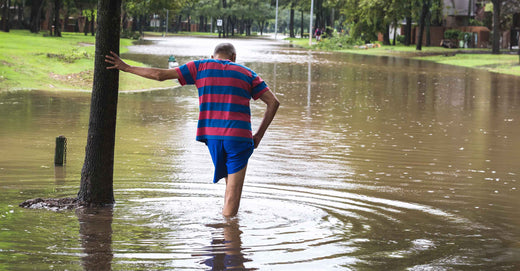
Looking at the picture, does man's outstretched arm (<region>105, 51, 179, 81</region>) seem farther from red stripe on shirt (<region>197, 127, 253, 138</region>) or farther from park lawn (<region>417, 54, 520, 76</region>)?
park lawn (<region>417, 54, 520, 76</region>)

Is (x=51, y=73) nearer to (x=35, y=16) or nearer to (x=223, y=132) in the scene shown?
(x=223, y=132)

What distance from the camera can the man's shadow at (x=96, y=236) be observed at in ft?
19.7

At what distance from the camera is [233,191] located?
7266 millimetres

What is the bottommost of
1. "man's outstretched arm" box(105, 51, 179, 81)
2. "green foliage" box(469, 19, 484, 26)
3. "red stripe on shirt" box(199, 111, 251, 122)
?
"red stripe on shirt" box(199, 111, 251, 122)

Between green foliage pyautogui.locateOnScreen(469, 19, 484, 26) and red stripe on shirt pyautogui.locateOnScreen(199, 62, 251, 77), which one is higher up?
green foliage pyautogui.locateOnScreen(469, 19, 484, 26)

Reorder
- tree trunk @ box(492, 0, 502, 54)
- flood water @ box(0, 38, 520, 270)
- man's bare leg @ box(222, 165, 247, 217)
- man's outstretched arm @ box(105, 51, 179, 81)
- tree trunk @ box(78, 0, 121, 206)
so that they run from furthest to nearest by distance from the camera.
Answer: tree trunk @ box(492, 0, 502, 54), tree trunk @ box(78, 0, 121, 206), man's bare leg @ box(222, 165, 247, 217), man's outstretched arm @ box(105, 51, 179, 81), flood water @ box(0, 38, 520, 270)

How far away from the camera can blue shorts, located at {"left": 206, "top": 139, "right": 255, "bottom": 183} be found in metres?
6.96

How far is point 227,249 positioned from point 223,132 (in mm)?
1017

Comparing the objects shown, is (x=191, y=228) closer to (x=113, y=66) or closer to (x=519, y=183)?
(x=113, y=66)

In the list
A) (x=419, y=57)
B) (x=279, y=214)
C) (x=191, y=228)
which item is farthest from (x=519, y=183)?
(x=419, y=57)

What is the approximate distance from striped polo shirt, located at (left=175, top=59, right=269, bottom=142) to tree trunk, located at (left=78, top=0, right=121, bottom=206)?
46.0 inches

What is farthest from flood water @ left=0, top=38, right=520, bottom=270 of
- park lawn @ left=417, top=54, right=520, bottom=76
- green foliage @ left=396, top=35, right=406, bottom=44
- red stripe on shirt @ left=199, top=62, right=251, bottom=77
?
green foliage @ left=396, top=35, right=406, bottom=44

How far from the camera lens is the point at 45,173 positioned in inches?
396

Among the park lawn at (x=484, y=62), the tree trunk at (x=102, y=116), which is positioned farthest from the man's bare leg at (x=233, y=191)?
the park lawn at (x=484, y=62)
